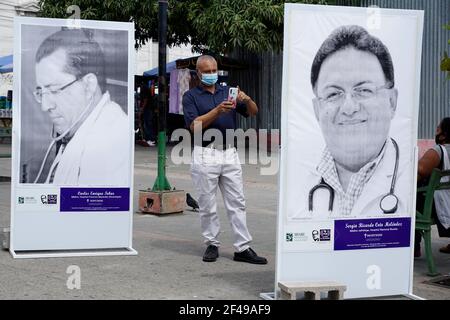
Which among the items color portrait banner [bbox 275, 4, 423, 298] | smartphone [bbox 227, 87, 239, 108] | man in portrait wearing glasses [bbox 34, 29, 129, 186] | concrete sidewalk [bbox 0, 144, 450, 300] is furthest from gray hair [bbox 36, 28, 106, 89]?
color portrait banner [bbox 275, 4, 423, 298]

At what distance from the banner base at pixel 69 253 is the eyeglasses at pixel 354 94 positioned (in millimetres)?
2829

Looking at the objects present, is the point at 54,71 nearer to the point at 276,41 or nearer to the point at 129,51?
the point at 129,51

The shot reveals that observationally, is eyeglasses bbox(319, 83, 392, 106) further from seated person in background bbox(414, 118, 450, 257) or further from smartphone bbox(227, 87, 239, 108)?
seated person in background bbox(414, 118, 450, 257)

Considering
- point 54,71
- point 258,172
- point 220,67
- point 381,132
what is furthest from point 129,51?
point 220,67

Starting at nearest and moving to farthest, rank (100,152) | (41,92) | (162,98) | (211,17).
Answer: (41,92) < (100,152) < (162,98) < (211,17)

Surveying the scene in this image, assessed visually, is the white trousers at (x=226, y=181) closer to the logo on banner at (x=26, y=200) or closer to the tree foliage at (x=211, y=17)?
the logo on banner at (x=26, y=200)

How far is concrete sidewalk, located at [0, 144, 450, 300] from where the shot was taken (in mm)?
5336

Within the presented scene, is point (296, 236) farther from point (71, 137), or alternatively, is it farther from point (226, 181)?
point (71, 137)

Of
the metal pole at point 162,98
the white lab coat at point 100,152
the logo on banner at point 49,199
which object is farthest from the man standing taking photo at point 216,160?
the metal pole at point 162,98

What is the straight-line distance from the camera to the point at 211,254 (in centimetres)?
657

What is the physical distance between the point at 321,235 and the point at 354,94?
106 centimetres

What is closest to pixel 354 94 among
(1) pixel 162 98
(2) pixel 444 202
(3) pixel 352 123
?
(3) pixel 352 123

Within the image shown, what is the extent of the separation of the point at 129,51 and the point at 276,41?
11.2 meters

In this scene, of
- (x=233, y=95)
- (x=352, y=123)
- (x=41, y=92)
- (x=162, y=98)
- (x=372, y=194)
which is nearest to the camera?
(x=352, y=123)
